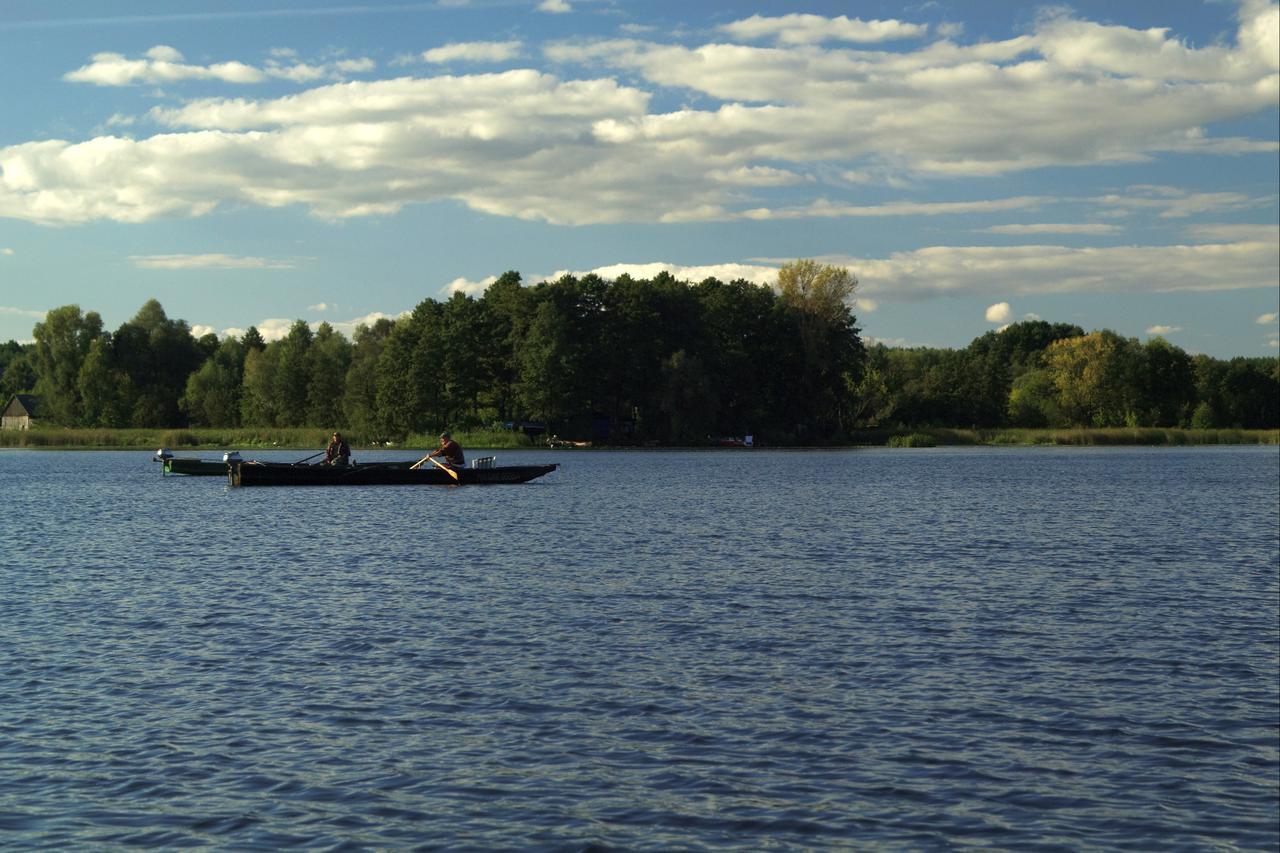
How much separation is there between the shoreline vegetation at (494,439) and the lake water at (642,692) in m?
87.2

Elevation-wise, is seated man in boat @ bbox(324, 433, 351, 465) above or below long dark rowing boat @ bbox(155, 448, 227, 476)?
above

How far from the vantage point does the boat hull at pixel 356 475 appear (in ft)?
198

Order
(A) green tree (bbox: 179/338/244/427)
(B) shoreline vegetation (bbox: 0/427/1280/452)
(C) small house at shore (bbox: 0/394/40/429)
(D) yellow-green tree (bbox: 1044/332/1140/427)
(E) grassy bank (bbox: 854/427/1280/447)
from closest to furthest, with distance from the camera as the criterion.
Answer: (B) shoreline vegetation (bbox: 0/427/1280/452) → (E) grassy bank (bbox: 854/427/1280/447) → (D) yellow-green tree (bbox: 1044/332/1140/427) → (A) green tree (bbox: 179/338/244/427) → (C) small house at shore (bbox: 0/394/40/429)

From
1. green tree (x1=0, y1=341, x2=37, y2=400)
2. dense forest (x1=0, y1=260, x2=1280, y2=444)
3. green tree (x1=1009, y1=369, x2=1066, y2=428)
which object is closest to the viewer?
dense forest (x1=0, y1=260, x2=1280, y2=444)


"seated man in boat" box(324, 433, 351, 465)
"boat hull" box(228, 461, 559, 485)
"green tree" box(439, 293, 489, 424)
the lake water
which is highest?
"green tree" box(439, 293, 489, 424)

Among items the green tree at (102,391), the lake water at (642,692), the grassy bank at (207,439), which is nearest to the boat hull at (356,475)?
the lake water at (642,692)

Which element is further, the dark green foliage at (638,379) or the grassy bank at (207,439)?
the dark green foliage at (638,379)

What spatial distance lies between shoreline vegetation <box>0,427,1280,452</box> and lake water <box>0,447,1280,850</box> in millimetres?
87205

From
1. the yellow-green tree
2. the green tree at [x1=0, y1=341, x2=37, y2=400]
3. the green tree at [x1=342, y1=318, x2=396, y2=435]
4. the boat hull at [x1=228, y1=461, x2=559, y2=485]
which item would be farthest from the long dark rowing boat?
the green tree at [x1=0, y1=341, x2=37, y2=400]

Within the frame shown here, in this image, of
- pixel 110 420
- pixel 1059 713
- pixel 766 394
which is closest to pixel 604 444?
pixel 766 394

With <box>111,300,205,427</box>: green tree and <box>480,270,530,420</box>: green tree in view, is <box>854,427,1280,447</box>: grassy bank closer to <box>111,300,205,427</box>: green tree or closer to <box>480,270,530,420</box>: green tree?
<box>480,270,530,420</box>: green tree

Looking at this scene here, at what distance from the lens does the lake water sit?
36.9ft

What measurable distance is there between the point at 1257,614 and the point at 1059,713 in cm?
935

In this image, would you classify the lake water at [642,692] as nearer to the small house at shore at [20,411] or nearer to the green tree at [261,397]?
the green tree at [261,397]
